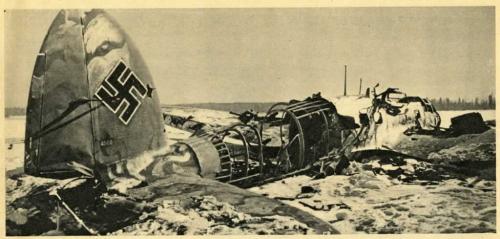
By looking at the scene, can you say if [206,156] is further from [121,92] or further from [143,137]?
[121,92]

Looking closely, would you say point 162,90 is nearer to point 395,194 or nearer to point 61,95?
point 61,95

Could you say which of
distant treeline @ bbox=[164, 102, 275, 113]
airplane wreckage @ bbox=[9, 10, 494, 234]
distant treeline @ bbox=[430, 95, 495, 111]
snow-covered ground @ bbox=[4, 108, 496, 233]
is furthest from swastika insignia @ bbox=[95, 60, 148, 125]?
distant treeline @ bbox=[430, 95, 495, 111]

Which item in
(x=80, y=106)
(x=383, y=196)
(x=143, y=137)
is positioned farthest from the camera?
(x=383, y=196)

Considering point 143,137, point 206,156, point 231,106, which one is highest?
point 231,106

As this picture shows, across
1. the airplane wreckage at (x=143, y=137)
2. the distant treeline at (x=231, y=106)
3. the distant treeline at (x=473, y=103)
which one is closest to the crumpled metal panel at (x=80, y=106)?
the airplane wreckage at (x=143, y=137)

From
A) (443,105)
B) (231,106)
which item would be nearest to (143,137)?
(231,106)

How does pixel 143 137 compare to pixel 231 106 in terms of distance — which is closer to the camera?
pixel 143 137

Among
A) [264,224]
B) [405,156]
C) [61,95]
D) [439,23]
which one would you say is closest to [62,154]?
[61,95]

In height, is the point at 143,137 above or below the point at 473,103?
below
